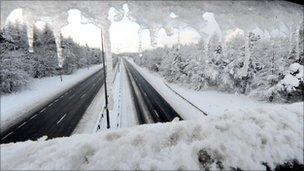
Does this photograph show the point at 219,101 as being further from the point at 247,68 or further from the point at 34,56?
the point at 34,56

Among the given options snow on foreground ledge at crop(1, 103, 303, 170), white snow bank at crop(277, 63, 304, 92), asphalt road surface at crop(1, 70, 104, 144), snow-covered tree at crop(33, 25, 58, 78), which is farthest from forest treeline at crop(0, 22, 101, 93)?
white snow bank at crop(277, 63, 304, 92)

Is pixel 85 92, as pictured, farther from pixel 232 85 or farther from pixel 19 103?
pixel 232 85

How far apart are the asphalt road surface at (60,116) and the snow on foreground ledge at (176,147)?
7.0 inches

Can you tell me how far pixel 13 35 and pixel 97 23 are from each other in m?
1.58

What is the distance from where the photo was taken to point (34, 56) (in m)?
4.68

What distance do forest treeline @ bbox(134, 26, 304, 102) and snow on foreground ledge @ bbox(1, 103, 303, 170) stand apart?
1307 mm

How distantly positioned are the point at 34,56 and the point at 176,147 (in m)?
3.06

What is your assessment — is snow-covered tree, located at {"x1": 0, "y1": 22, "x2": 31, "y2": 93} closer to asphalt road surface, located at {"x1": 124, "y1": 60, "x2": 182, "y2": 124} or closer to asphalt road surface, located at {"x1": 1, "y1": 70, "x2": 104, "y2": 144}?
asphalt road surface, located at {"x1": 1, "y1": 70, "x2": 104, "y2": 144}

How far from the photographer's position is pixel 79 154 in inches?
156

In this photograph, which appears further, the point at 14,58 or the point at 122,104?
the point at 122,104

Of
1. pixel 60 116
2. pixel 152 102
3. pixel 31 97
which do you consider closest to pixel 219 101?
pixel 152 102

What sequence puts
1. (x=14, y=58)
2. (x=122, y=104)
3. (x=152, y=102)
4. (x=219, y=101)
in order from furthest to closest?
(x=152, y=102) → (x=219, y=101) → (x=122, y=104) → (x=14, y=58)

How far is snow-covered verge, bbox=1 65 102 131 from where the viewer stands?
3.98 metres

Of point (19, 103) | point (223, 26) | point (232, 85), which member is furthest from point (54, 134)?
point (223, 26)
